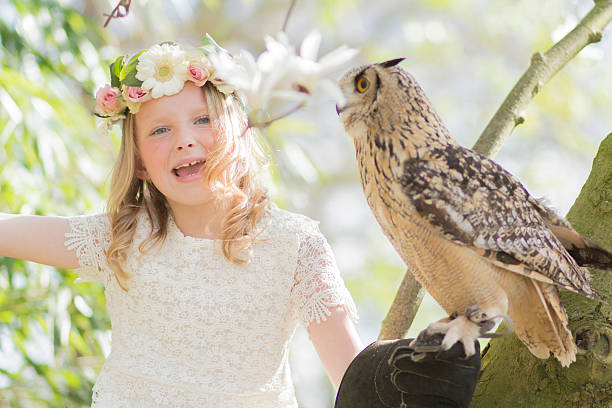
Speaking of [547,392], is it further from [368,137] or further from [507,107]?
[507,107]

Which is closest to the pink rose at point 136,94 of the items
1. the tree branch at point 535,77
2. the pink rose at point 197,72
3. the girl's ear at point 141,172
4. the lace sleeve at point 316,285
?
the pink rose at point 197,72

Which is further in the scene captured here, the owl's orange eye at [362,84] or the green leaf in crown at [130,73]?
the green leaf in crown at [130,73]

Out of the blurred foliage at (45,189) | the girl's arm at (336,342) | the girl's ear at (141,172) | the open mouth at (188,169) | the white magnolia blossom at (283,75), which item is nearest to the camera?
the white magnolia blossom at (283,75)

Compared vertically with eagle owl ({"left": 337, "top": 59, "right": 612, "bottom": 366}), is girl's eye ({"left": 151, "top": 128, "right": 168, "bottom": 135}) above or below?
above

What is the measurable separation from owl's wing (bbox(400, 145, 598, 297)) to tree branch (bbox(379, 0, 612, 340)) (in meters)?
0.45

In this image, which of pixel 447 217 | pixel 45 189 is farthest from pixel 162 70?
pixel 45 189

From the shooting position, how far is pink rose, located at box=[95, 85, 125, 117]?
1.41 m

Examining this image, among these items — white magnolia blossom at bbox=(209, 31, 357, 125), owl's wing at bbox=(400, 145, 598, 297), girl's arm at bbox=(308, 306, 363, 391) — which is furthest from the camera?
girl's arm at bbox=(308, 306, 363, 391)

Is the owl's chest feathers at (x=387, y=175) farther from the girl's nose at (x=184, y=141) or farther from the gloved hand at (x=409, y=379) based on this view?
the girl's nose at (x=184, y=141)

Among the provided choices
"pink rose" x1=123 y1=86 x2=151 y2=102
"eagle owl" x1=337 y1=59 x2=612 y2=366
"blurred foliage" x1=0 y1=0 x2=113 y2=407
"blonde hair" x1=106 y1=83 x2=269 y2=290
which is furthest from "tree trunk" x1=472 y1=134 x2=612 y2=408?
"blurred foliage" x1=0 y1=0 x2=113 y2=407

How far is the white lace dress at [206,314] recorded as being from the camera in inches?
53.9

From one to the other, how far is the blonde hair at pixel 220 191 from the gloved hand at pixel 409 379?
0.55 meters

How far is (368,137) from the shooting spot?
806 millimetres

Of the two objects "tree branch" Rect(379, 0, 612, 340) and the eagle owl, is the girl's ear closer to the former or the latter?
"tree branch" Rect(379, 0, 612, 340)
